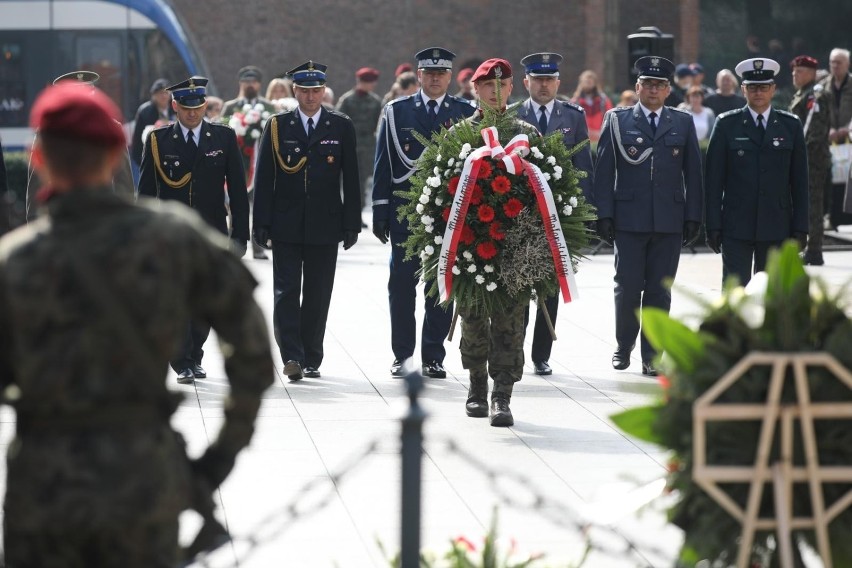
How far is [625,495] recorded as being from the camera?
17.3 feet

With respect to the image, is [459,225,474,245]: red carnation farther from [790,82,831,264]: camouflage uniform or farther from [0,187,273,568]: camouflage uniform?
[790,82,831,264]: camouflage uniform

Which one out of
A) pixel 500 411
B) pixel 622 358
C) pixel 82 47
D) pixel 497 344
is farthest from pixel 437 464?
pixel 82 47

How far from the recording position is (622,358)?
10266 millimetres

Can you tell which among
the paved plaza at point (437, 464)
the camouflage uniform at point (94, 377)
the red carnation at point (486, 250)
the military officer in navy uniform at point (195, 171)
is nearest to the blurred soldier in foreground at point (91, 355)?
the camouflage uniform at point (94, 377)

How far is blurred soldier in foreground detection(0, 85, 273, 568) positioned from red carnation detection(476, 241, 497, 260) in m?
4.73

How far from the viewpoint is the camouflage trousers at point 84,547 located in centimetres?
357

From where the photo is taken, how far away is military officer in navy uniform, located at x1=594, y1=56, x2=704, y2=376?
33.4 ft

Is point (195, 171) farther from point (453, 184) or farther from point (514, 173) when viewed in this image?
point (514, 173)

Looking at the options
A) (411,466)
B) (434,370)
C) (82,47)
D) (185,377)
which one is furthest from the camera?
(82,47)

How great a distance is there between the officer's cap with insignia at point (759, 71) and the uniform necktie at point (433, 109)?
2.10m

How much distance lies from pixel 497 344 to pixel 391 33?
89.6 feet

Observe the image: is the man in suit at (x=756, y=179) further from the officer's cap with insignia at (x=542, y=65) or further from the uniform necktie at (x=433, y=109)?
the uniform necktie at (x=433, y=109)

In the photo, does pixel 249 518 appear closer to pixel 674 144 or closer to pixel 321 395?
pixel 321 395

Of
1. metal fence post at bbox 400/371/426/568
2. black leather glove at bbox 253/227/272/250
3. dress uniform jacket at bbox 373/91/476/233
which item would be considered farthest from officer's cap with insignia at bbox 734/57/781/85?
metal fence post at bbox 400/371/426/568
